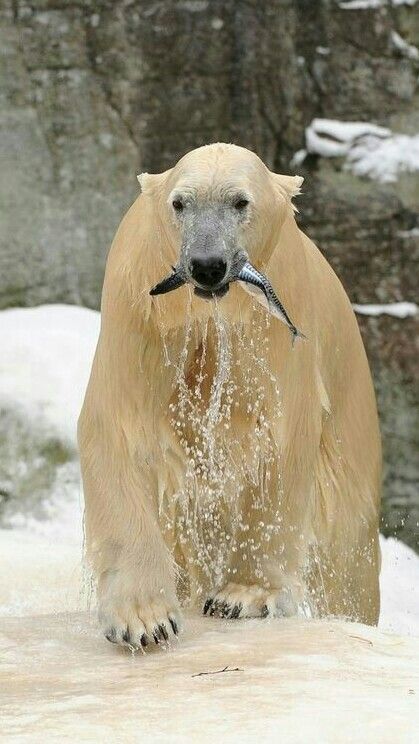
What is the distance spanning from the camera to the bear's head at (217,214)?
111 inches

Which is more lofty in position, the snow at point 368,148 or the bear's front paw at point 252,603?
the snow at point 368,148

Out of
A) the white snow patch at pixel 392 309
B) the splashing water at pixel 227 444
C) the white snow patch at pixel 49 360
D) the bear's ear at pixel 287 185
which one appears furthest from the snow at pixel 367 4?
the splashing water at pixel 227 444

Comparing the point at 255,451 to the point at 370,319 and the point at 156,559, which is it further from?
the point at 370,319

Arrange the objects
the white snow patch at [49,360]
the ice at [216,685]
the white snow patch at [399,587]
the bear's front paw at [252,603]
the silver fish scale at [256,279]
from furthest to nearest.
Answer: the white snow patch at [49,360] < the white snow patch at [399,587] < the bear's front paw at [252,603] < the silver fish scale at [256,279] < the ice at [216,685]

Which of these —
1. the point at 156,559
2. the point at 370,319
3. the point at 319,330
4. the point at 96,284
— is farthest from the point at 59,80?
the point at 156,559

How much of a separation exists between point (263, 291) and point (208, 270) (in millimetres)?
210

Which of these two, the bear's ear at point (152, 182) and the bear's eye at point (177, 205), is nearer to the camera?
the bear's eye at point (177, 205)

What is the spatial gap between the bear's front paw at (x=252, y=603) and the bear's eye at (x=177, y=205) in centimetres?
106

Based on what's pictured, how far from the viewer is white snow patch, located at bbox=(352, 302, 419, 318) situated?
6.79m

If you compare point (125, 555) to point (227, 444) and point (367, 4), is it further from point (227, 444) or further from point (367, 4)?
point (367, 4)

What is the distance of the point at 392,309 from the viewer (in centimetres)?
680

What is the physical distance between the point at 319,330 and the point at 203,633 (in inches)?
36.9

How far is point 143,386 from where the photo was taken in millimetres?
3195

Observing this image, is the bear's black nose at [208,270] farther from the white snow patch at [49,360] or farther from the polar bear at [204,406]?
the white snow patch at [49,360]
